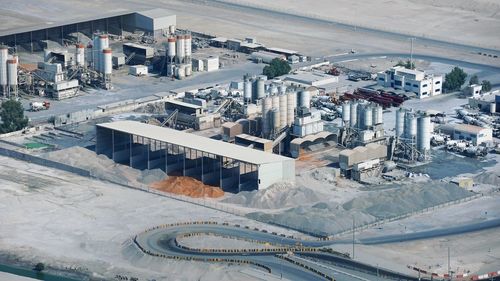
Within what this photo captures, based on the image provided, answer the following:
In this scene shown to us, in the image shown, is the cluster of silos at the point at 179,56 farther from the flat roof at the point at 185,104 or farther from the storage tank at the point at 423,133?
the storage tank at the point at 423,133

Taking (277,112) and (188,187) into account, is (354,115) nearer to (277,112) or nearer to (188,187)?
(277,112)

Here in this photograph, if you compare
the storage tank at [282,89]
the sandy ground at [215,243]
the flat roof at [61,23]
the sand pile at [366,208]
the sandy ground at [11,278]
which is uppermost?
the flat roof at [61,23]

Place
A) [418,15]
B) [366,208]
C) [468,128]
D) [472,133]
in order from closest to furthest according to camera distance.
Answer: [366,208], [472,133], [468,128], [418,15]

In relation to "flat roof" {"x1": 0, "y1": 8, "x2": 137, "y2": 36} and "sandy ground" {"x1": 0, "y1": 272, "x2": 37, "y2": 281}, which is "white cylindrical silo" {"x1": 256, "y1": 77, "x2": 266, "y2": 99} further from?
"sandy ground" {"x1": 0, "y1": 272, "x2": 37, "y2": 281}

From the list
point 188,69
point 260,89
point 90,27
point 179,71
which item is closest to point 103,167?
point 260,89

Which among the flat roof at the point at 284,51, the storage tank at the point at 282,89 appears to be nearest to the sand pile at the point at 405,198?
the storage tank at the point at 282,89

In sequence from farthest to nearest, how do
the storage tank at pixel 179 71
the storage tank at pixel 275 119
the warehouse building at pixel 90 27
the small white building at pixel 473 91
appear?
the warehouse building at pixel 90 27 → the storage tank at pixel 179 71 → the small white building at pixel 473 91 → the storage tank at pixel 275 119
